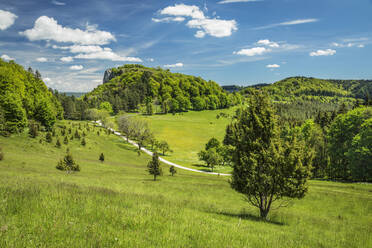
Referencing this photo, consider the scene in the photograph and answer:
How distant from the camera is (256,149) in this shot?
14.0 m

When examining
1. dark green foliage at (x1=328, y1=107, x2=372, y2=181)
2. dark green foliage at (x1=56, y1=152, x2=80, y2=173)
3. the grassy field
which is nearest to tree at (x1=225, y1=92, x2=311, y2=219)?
dark green foliage at (x1=56, y1=152, x2=80, y2=173)

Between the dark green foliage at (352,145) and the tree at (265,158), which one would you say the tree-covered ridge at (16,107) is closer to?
the tree at (265,158)

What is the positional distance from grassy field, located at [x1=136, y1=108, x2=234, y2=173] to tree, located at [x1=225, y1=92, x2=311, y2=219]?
5900cm

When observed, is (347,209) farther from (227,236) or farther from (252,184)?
(227,236)

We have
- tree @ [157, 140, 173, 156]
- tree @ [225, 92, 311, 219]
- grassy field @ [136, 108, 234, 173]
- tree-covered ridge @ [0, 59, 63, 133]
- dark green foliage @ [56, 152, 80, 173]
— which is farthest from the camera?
tree @ [157, 140, 173, 156]

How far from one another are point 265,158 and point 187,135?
107 meters

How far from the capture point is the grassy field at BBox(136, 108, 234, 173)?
83000 millimetres

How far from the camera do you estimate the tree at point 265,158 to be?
13430 millimetres

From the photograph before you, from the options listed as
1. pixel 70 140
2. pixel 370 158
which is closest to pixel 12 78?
pixel 70 140

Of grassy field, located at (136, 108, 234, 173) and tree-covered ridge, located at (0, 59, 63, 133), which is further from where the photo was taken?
grassy field, located at (136, 108, 234, 173)

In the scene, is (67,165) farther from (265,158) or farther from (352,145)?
(352,145)

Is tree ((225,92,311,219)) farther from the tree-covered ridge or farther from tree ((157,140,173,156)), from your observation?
tree ((157,140,173,156))

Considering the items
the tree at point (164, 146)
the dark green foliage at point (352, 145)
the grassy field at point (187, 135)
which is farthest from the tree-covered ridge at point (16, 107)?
the dark green foliage at point (352, 145)

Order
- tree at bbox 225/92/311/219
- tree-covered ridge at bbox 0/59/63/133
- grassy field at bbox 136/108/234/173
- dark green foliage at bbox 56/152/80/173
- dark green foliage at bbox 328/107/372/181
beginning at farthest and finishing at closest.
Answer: grassy field at bbox 136/108/234/173 < tree-covered ridge at bbox 0/59/63/133 < dark green foliage at bbox 328/107/372/181 < dark green foliage at bbox 56/152/80/173 < tree at bbox 225/92/311/219
